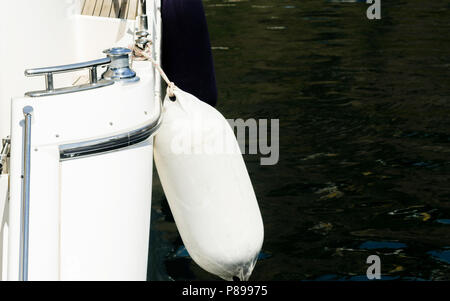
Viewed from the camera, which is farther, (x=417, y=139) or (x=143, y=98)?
(x=417, y=139)

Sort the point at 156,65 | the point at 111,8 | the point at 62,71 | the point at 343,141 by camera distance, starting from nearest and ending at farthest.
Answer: the point at 62,71 < the point at 156,65 < the point at 111,8 < the point at 343,141

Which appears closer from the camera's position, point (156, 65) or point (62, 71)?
point (62, 71)

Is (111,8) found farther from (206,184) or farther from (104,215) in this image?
(104,215)

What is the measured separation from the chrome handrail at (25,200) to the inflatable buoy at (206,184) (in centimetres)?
89

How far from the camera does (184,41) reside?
17.4 feet

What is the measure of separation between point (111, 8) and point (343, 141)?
217cm

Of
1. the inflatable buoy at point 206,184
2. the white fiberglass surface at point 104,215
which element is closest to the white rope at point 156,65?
the inflatable buoy at point 206,184

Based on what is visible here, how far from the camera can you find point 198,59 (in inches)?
209

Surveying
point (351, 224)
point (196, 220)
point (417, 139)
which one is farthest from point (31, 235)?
point (417, 139)

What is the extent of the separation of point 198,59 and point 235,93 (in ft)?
8.42

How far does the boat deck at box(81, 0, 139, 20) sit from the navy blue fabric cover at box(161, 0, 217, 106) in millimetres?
235

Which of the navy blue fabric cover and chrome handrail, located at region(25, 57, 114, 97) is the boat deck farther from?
chrome handrail, located at region(25, 57, 114, 97)

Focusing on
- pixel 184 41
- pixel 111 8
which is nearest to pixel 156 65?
pixel 184 41

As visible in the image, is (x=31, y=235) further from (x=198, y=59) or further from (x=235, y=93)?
(x=235, y=93)
